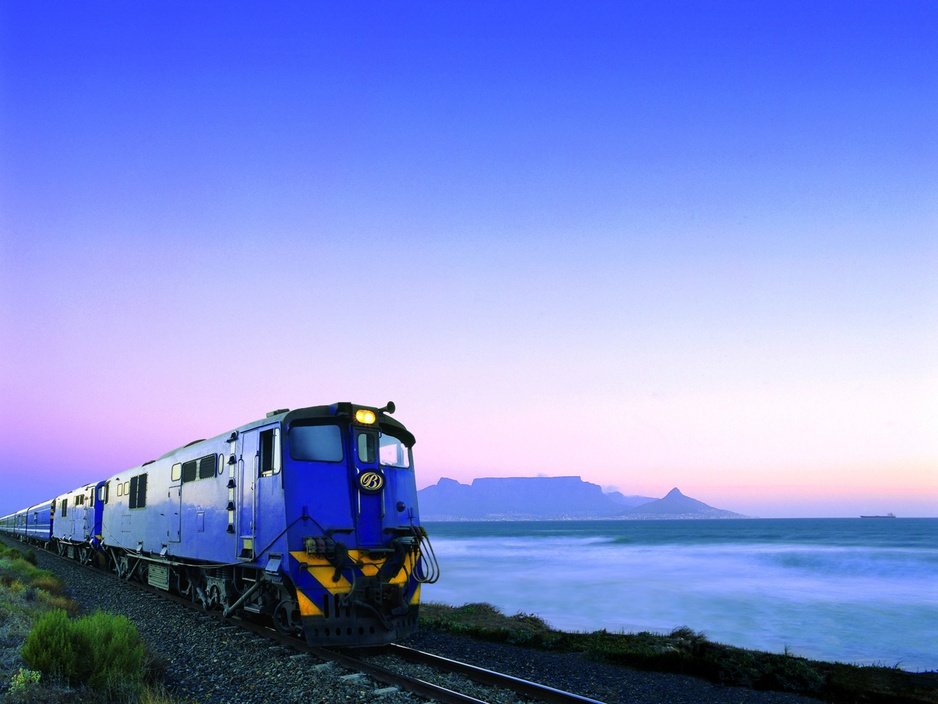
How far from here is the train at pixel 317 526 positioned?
9.13 meters

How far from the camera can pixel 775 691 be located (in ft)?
34.9

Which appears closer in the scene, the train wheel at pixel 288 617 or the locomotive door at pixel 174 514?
the train wheel at pixel 288 617

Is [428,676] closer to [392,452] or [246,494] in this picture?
[392,452]

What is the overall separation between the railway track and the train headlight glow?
129 inches

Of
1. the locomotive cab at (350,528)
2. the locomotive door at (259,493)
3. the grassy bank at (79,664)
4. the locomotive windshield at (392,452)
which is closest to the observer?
the grassy bank at (79,664)

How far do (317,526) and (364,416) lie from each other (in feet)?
5.88

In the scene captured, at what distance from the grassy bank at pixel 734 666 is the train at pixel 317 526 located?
4.09 metres

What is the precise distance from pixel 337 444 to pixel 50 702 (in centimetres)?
459

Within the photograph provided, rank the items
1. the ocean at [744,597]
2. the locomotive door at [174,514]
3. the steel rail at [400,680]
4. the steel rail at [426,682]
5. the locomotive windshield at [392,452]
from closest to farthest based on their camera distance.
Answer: the steel rail at [400,680]
the steel rail at [426,682]
the locomotive windshield at [392,452]
the locomotive door at [174,514]
the ocean at [744,597]

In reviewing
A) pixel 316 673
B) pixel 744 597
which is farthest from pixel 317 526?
pixel 744 597

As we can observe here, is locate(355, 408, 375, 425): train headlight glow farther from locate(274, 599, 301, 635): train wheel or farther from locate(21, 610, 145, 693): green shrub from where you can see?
locate(21, 610, 145, 693): green shrub

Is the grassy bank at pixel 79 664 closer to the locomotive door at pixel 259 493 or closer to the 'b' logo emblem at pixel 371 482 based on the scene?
the locomotive door at pixel 259 493

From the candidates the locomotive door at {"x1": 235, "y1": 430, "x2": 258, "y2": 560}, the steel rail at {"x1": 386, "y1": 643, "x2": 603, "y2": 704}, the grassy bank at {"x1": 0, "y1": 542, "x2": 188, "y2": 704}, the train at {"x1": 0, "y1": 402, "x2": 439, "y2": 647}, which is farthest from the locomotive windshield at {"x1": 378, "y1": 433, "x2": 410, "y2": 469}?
the grassy bank at {"x1": 0, "y1": 542, "x2": 188, "y2": 704}

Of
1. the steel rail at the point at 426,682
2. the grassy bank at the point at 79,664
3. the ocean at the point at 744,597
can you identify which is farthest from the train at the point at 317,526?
the ocean at the point at 744,597
